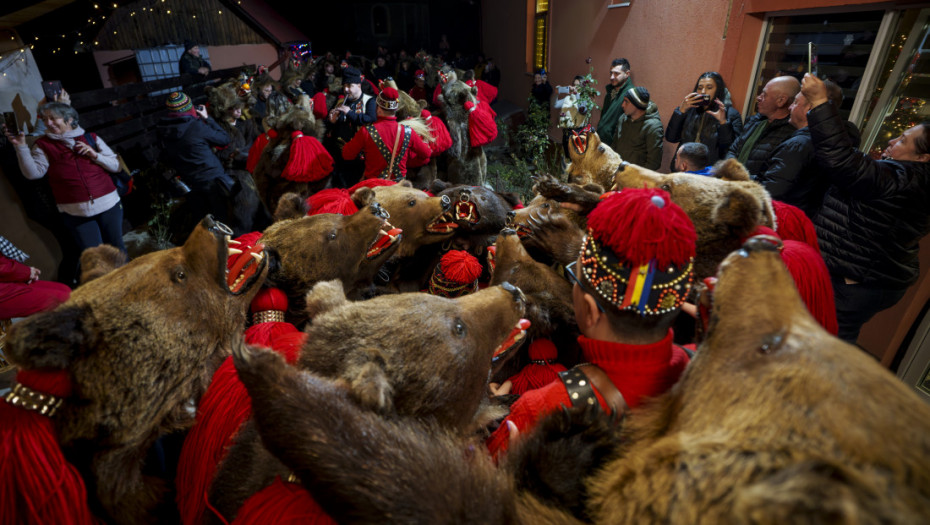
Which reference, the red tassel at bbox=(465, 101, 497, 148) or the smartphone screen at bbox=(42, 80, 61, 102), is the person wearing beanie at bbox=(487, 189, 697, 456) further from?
the smartphone screen at bbox=(42, 80, 61, 102)

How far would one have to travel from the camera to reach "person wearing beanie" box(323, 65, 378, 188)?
6328mm

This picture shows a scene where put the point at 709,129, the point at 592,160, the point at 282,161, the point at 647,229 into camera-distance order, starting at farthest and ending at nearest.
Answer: the point at 282,161
the point at 709,129
the point at 592,160
the point at 647,229

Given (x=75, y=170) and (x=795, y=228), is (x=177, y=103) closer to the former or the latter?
(x=75, y=170)

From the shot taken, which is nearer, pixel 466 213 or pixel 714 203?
pixel 714 203

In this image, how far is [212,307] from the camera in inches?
70.9

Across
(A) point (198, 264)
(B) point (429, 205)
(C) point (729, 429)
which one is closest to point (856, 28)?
(B) point (429, 205)

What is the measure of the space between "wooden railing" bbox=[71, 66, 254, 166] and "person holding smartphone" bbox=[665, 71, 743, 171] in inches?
351

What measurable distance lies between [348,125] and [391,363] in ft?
19.2

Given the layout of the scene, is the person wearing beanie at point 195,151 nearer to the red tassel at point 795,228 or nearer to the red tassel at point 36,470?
the red tassel at point 36,470

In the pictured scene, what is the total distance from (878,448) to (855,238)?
3.39 meters

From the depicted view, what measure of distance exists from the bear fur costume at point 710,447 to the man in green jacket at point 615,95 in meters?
5.80

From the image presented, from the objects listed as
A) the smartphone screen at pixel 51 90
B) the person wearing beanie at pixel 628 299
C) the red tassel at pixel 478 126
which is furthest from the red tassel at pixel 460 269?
the smartphone screen at pixel 51 90

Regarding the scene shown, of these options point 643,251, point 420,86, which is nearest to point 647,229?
point 643,251

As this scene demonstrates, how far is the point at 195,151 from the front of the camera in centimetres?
556
